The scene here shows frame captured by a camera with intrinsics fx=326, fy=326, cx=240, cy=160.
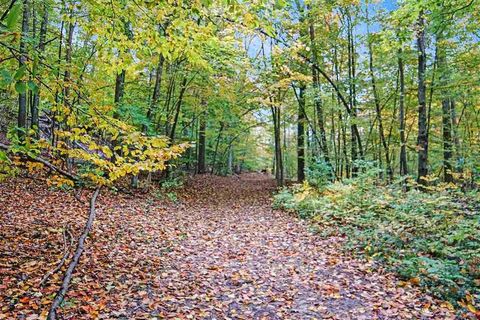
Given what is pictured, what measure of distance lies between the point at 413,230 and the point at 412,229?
3 cm

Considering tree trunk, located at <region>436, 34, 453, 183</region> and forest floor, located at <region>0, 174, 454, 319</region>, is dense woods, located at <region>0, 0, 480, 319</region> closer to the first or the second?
tree trunk, located at <region>436, 34, 453, 183</region>

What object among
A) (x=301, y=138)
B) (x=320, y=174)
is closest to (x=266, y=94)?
(x=301, y=138)

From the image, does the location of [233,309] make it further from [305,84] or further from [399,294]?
[305,84]

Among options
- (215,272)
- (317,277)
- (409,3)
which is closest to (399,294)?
(317,277)

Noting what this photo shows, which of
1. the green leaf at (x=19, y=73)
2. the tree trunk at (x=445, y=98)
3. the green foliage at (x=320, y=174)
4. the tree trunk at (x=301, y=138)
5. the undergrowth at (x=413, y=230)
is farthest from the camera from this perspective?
the tree trunk at (x=301, y=138)

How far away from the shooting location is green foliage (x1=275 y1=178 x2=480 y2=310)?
16.0 feet

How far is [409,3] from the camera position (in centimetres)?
680

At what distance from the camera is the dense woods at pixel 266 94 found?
12.5 feet

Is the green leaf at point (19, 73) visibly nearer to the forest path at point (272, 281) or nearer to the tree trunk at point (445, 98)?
the forest path at point (272, 281)

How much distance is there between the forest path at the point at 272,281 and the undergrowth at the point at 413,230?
1.20 ft

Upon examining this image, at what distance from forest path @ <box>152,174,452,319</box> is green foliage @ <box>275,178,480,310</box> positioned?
0.40m

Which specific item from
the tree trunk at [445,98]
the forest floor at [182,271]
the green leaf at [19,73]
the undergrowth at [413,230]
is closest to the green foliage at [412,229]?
the undergrowth at [413,230]

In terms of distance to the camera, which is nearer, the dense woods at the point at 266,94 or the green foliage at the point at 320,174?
the dense woods at the point at 266,94

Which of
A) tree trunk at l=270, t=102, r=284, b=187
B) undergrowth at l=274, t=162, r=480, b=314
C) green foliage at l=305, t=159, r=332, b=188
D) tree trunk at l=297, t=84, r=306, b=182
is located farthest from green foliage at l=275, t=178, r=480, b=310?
tree trunk at l=270, t=102, r=284, b=187
